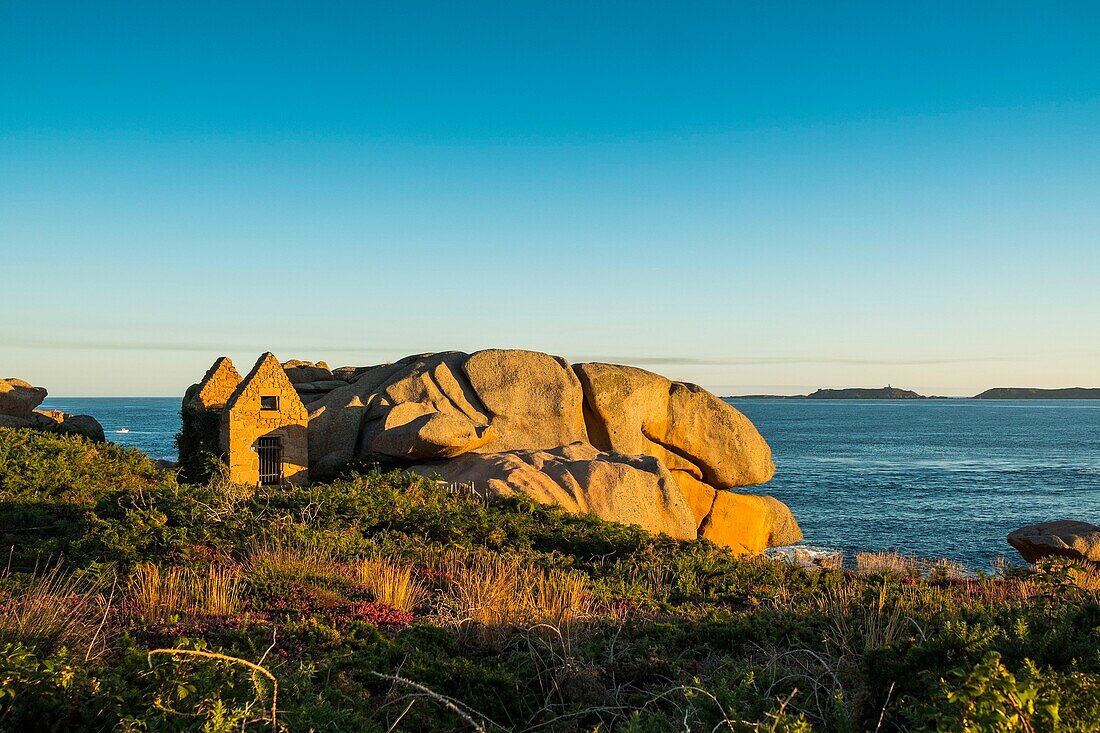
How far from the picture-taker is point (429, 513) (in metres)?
15.7

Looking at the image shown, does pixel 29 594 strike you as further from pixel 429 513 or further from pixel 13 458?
pixel 13 458

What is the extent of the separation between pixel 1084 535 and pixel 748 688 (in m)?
27.2

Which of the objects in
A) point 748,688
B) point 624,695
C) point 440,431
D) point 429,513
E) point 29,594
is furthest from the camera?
point 440,431

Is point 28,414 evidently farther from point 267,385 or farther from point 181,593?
point 181,593

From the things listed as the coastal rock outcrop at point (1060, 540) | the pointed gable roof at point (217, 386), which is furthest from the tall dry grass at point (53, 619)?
the coastal rock outcrop at point (1060, 540)

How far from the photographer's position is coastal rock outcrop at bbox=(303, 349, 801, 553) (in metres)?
21.3

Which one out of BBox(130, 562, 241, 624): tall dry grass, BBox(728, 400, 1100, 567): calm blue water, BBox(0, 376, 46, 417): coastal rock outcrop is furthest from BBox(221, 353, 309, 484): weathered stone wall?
BBox(728, 400, 1100, 567): calm blue water

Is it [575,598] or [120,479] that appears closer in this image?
[575,598]

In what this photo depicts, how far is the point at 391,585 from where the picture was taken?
33.0 feet

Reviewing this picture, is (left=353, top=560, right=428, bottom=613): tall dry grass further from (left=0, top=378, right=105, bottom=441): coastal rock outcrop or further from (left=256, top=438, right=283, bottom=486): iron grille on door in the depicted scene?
(left=0, top=378, right=105, bottom=441): coastal rock outcrop

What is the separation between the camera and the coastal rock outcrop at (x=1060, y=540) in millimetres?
26391

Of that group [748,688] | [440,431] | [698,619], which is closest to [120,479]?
[440,431]

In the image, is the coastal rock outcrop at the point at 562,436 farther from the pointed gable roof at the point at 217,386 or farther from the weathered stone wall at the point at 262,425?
the pointed gable roof at the point at 217,386

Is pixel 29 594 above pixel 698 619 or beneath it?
above
